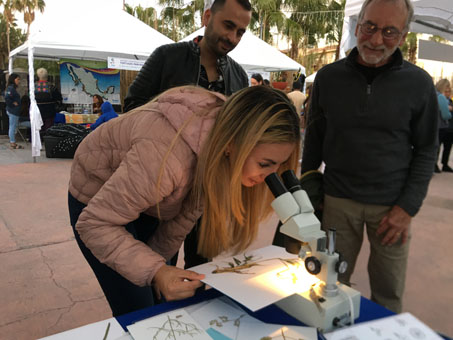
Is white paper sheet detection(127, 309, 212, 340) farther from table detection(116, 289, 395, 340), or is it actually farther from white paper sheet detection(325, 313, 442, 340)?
white paper sheet detection(325, 313, 442, 340)

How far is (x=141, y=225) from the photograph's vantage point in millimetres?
1315

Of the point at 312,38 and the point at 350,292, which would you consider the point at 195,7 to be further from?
the point at 350,292

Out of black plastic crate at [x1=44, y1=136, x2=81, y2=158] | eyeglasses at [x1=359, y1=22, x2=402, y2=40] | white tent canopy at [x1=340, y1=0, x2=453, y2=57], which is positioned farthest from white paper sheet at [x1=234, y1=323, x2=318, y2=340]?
black plastic crate at [x1=44, y1=136, x2=81, y2=158]

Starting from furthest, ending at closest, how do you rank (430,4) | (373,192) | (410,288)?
1. (430,4)
2. (410,288)
3. (373,192)

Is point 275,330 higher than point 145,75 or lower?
lower

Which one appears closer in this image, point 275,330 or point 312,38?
point 275,330

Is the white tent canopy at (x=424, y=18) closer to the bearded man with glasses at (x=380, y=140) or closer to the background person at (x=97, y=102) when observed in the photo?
the bearded man with glasses at (x=380, y=140)

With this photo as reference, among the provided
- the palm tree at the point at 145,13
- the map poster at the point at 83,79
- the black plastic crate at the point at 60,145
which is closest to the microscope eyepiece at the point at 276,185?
the black plastic crate at the point at 60,145

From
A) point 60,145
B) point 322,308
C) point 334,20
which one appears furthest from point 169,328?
point 334,20

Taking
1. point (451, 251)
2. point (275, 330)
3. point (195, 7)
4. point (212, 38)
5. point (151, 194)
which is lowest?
point (451, 251)

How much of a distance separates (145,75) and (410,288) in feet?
6.80

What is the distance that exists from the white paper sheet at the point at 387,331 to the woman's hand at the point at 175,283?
33cm

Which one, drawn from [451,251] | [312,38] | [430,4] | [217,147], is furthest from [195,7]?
[217,147]

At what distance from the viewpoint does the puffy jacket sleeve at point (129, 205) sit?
877 millimetres
